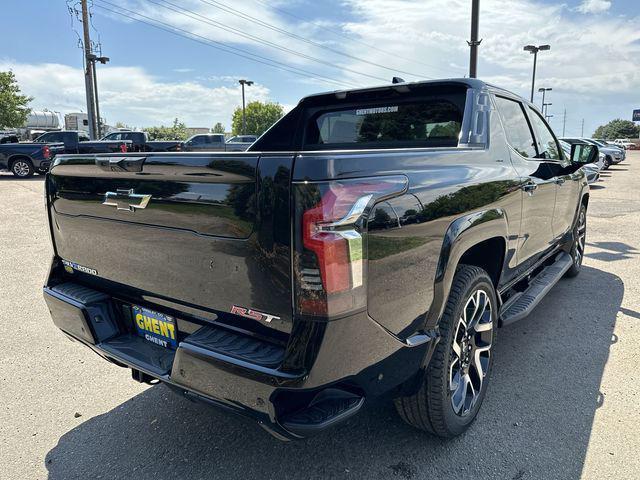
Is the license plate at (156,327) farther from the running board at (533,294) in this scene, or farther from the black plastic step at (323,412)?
the running board at (533,294)

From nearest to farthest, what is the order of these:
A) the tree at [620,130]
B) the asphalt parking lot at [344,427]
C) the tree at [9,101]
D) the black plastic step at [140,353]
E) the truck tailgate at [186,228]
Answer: the truck tailgate at [186,228], the black plastic step at [140,353], the asphalt parking lot at [344,427], the tree at [9,101], the tree at [620,130]

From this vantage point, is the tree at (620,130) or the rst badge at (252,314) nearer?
the rst badge at (252,314)

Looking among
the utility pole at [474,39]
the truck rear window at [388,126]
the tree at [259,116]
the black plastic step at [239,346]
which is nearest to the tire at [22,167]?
the utility pole at [474,39]

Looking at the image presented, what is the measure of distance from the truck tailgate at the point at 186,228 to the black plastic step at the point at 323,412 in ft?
1.10

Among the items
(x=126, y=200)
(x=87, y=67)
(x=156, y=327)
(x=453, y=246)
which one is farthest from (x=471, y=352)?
(x=87, y=67)

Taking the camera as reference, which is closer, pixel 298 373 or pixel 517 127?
pixel 298 373

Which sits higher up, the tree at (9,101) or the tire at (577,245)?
the tree at (9,101)

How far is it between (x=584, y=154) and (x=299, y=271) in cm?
391

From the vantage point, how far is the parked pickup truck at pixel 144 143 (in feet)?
67.2

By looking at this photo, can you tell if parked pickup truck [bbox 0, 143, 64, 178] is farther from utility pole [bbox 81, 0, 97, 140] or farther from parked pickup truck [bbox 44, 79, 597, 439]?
parked pickup truck [bbox 44, 79, 597, 439]

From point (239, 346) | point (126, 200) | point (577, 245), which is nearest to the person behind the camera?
point (239, 346)

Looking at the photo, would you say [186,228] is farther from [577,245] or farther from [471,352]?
[577,245]

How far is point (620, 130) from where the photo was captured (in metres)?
101

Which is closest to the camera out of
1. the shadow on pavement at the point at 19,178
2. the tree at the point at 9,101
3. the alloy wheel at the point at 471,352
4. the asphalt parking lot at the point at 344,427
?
the asphalt parking lot at the point at 344,427
